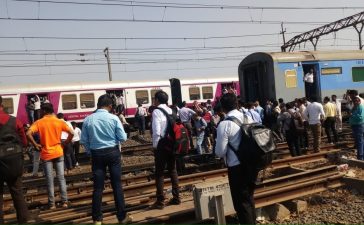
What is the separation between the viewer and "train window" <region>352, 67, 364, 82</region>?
62.4ft

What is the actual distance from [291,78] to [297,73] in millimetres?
423

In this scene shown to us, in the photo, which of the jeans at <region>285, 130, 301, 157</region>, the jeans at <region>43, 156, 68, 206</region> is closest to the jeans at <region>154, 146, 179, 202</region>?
the jeans at <region>43, 156, 68, 206</region>

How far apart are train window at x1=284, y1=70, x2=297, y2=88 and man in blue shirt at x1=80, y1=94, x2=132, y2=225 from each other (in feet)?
41.5

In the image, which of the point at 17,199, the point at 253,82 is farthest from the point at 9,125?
the point at 253,82

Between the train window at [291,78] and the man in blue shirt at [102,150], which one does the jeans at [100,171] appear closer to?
the man in blue shirt at [102,150]

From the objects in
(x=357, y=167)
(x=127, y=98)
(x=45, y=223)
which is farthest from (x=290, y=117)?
(x=127, y=98)

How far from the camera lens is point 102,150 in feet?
18.2

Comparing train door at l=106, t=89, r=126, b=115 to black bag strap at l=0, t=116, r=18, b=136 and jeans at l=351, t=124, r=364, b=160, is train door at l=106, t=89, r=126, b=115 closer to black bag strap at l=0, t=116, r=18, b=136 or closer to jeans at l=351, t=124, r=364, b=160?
jeans at l=351, t=124, r=364, b=160

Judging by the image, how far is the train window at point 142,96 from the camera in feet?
82.5

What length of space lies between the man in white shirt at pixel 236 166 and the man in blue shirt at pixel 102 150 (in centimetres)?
155

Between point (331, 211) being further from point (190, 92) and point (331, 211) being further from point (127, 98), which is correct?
point (190, 92)

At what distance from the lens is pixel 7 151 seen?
5.45m

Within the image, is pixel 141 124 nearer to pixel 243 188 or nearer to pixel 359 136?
pixel 359 136

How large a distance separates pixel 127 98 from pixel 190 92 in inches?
183
